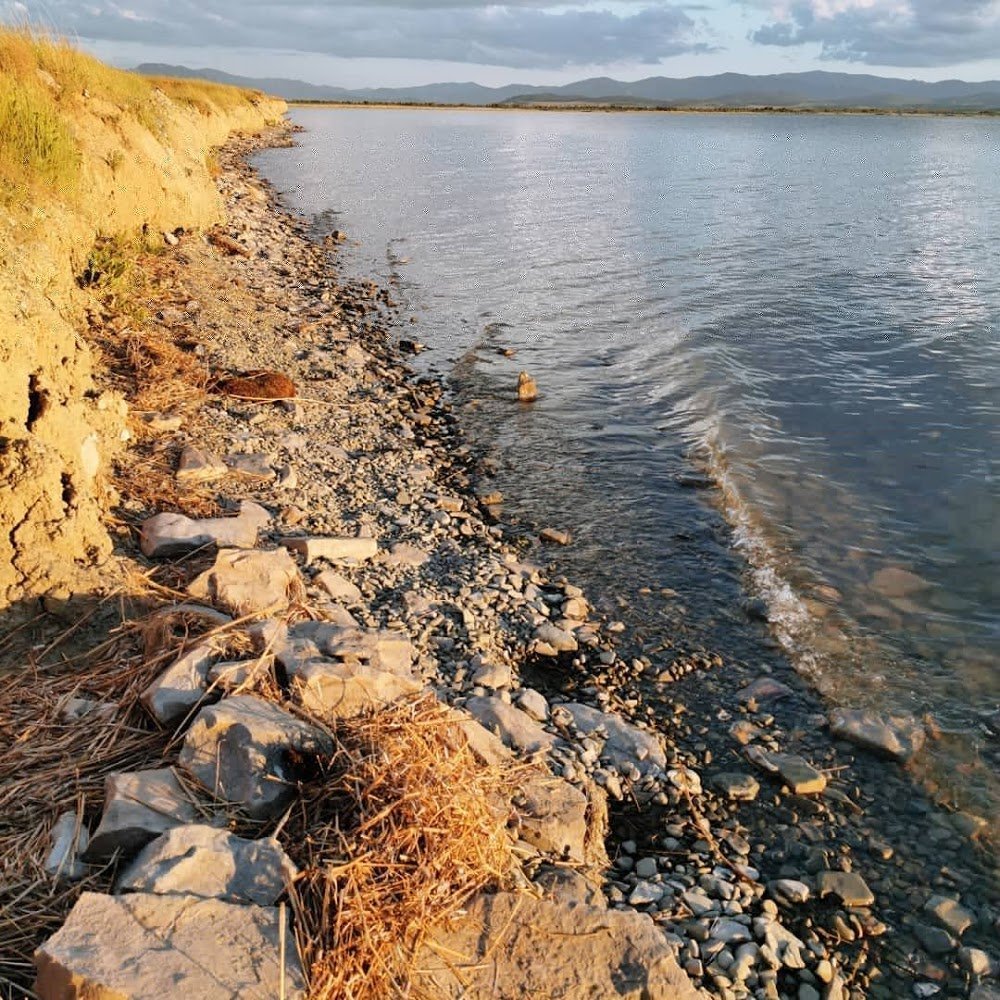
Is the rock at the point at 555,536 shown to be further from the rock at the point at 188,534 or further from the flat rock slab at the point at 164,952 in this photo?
the flat rock slab at the point at 164,952

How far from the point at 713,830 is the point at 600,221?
31.5m

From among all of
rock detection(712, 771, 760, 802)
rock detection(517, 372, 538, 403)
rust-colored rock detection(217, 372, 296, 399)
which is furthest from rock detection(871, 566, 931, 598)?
rust-colored rock detection(217, 372, 296, 399)

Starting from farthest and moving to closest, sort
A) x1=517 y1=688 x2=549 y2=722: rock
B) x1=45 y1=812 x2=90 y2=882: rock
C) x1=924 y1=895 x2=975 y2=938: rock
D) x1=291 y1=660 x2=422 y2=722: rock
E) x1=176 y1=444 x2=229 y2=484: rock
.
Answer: x1=176 y1=444 x2=229 y2=484: rock → x1=517 y1=688 x2=549 y2=722: rock → x1=924 y1=895 x2=975 y2=938: rock → x1=291 y1=660 x2=422 y2=722: rock → x1=45 y1=812 x2=90 y2=882: rock

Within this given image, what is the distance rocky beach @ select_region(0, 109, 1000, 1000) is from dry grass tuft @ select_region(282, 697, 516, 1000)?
50 mm

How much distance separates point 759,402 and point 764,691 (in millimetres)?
8663

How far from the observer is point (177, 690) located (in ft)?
15.3

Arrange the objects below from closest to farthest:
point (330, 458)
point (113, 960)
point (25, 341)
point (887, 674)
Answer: point (113, 960)
point (25, 341)
point (887, 674)
point (330, 458)

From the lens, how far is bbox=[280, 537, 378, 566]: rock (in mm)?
7883

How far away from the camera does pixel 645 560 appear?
31.9 feet

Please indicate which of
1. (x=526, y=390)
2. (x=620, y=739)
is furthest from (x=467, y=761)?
(x=526, y=390)

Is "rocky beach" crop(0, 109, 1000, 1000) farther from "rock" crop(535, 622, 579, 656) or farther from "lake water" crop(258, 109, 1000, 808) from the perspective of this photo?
"lake water" crop(258, 109, 1000, 808)

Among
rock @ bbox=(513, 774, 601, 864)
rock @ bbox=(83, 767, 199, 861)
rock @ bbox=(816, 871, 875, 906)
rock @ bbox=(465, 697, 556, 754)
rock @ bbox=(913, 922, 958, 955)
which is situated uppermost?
rock @ bbox=(83, 767, 199, 861)

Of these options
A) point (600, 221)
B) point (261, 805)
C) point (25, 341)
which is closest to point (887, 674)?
point (261, 805)

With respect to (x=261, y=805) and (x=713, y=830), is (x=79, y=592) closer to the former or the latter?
(x=261, y=805)
